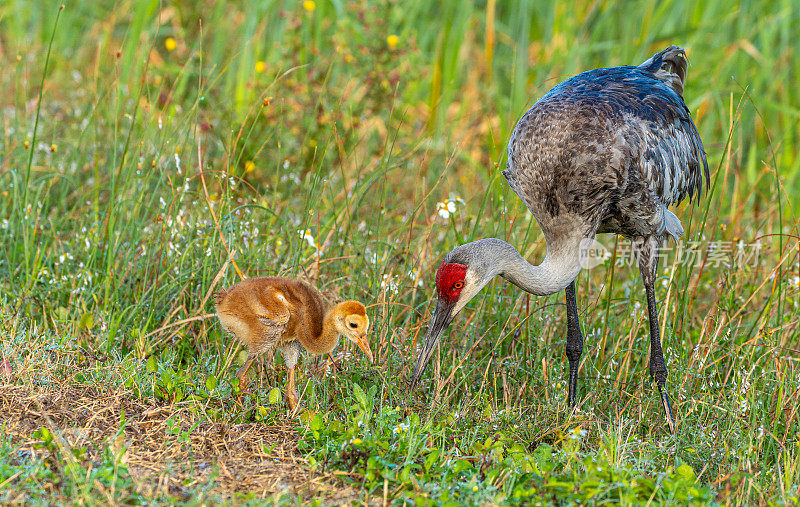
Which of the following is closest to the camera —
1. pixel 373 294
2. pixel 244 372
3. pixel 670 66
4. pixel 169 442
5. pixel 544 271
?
pixel 169 442

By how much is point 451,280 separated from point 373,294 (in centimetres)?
87

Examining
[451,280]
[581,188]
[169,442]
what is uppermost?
[581,188]

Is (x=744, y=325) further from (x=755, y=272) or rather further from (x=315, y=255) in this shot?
(x=315, y=255)

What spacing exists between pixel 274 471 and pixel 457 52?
466 centimetres

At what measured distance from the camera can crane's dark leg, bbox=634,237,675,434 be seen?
4316 mm

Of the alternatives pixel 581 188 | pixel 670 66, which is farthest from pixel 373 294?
pixel 670 66

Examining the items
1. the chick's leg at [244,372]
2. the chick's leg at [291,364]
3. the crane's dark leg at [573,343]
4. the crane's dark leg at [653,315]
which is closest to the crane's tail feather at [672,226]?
the crane's dark leg at [653,315]

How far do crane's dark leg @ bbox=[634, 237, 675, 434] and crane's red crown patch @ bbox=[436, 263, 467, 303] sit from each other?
3.97ft

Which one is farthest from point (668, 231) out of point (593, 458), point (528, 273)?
point (593, 458)

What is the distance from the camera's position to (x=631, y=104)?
4469 millimetres

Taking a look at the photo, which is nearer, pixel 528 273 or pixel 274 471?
pixel 274 471

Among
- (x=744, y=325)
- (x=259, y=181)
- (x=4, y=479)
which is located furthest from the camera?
(x=259, y=181)

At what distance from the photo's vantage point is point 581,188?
4.16m

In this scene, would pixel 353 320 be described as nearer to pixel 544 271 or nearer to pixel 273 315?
pixel 273 315
